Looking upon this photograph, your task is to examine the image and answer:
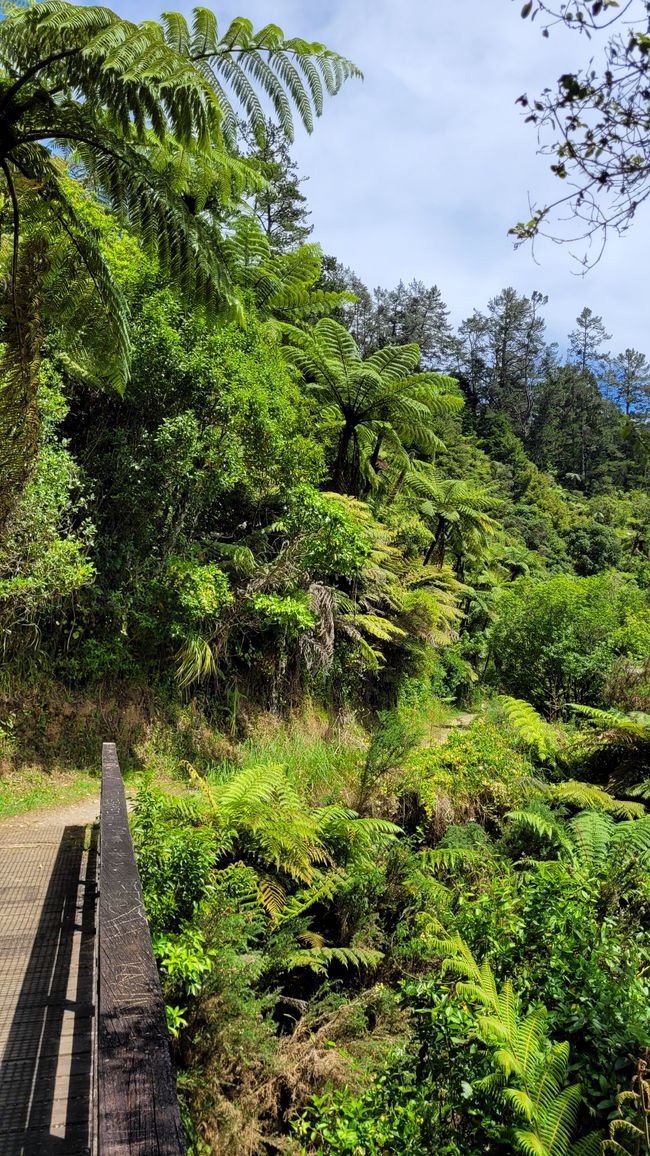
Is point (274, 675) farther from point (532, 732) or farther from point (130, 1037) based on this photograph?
point (130, 1037)

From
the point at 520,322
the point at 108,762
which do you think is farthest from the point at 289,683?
the point at 520,322

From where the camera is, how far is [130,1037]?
164 centimetres

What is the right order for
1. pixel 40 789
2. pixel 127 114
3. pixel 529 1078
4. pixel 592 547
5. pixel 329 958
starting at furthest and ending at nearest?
pixel 592 547 < pixel 40 789 < pixel 329 958 < pixel 127 114 < pixel 529 1078

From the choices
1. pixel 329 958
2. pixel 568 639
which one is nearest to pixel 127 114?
pixel 329 958

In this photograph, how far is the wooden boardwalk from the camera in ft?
7.57

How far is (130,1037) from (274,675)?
891 cm

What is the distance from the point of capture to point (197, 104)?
3.44 meters

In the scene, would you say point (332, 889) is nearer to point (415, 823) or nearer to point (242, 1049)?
point (242, 1049)

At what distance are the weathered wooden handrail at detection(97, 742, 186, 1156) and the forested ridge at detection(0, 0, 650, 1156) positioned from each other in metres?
0.85

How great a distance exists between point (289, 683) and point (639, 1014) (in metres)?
8.77

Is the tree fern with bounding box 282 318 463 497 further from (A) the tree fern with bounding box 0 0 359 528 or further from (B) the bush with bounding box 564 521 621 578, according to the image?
(B) the bush with bounding box 564 521 621 578

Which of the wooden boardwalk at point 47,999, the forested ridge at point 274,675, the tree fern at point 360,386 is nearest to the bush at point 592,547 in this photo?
the forested ridge at point 274,675

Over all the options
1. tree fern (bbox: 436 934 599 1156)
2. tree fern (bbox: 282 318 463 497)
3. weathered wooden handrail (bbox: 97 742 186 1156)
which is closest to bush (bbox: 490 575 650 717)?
tree fern (bbox: 282 318 463 497)

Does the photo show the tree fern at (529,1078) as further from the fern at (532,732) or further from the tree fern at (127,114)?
the fern at (532,732)
